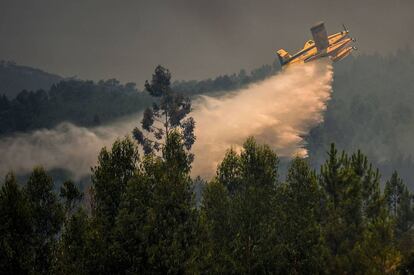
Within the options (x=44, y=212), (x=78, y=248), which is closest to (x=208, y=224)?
(x=78, y=248)

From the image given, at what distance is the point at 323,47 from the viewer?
89.7m

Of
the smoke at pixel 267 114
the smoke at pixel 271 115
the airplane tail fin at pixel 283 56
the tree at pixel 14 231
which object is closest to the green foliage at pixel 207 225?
the tree at pixel 14 231

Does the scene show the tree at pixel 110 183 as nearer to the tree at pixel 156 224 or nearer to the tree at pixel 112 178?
the tree at pixel 112 178

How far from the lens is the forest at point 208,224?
3391 centimetres

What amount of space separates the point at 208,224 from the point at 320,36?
58.4m

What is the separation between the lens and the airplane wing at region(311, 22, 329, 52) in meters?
87.8

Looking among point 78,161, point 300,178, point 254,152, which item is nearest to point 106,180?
point 254,152

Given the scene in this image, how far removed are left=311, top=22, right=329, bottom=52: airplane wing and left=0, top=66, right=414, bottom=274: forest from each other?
5113 centimetres

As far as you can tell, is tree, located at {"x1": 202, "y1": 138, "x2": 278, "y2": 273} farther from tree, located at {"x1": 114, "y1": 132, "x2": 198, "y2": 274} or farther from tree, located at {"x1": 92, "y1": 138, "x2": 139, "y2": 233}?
tree, located at {"x1": 92, "y1": 138, "x2": 139, "y2": 233}

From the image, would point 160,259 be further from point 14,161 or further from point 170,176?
point 14,161

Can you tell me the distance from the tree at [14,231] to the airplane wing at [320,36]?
204 ft

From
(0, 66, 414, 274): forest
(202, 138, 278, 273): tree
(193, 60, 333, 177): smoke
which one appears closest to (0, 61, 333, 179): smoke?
(193, 60, 333, 177): smoke

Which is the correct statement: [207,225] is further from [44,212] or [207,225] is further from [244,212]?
[44,212]

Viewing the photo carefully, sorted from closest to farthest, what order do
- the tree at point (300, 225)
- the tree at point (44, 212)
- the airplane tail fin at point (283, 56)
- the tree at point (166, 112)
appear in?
the tree at point (300, 225), the tree at point (44, 212), the tree at point (166, 112), the airplane tail fin at point (283, 56)
